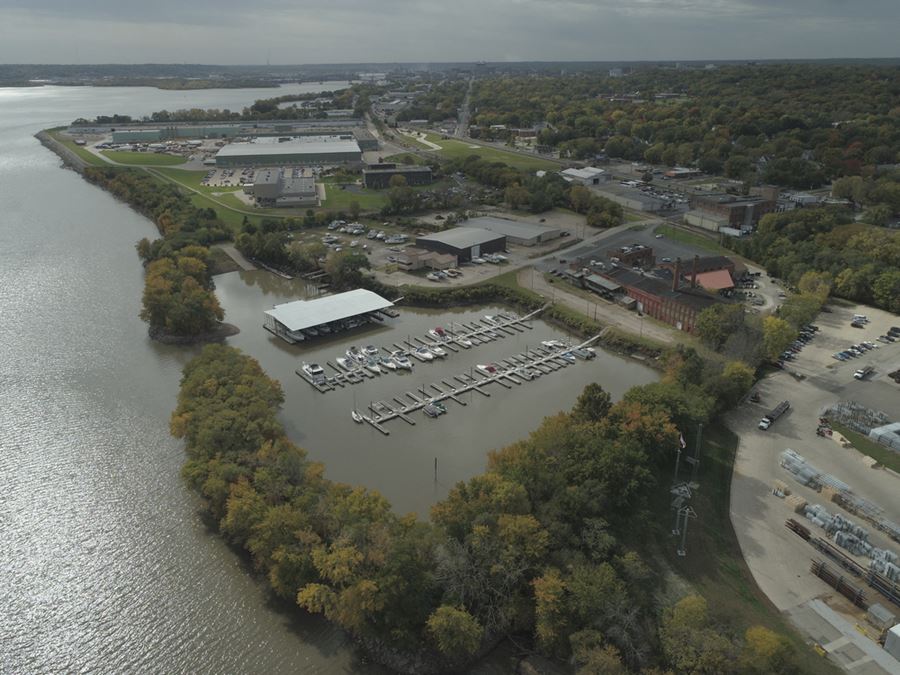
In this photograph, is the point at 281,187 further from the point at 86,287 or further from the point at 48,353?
the point at 48,353

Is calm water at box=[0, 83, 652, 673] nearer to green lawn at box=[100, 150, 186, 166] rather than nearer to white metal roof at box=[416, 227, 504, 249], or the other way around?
white metal roof at box=[416, 227, 504, 249]

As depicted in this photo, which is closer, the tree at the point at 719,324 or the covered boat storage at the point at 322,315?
the tree at the point at 719,324

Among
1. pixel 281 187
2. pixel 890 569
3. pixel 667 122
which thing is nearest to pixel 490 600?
Answer: pixel 890 569

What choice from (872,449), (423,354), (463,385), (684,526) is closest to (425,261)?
(423,354)

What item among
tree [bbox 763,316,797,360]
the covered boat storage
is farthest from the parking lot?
the covered boat storage

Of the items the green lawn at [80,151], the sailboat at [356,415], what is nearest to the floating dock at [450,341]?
the sailboat at [356,415]

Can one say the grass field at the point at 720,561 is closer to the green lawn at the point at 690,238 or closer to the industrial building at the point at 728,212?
the green lawn at the point at 690,238

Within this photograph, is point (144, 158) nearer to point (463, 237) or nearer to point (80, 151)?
point (80, 151)
